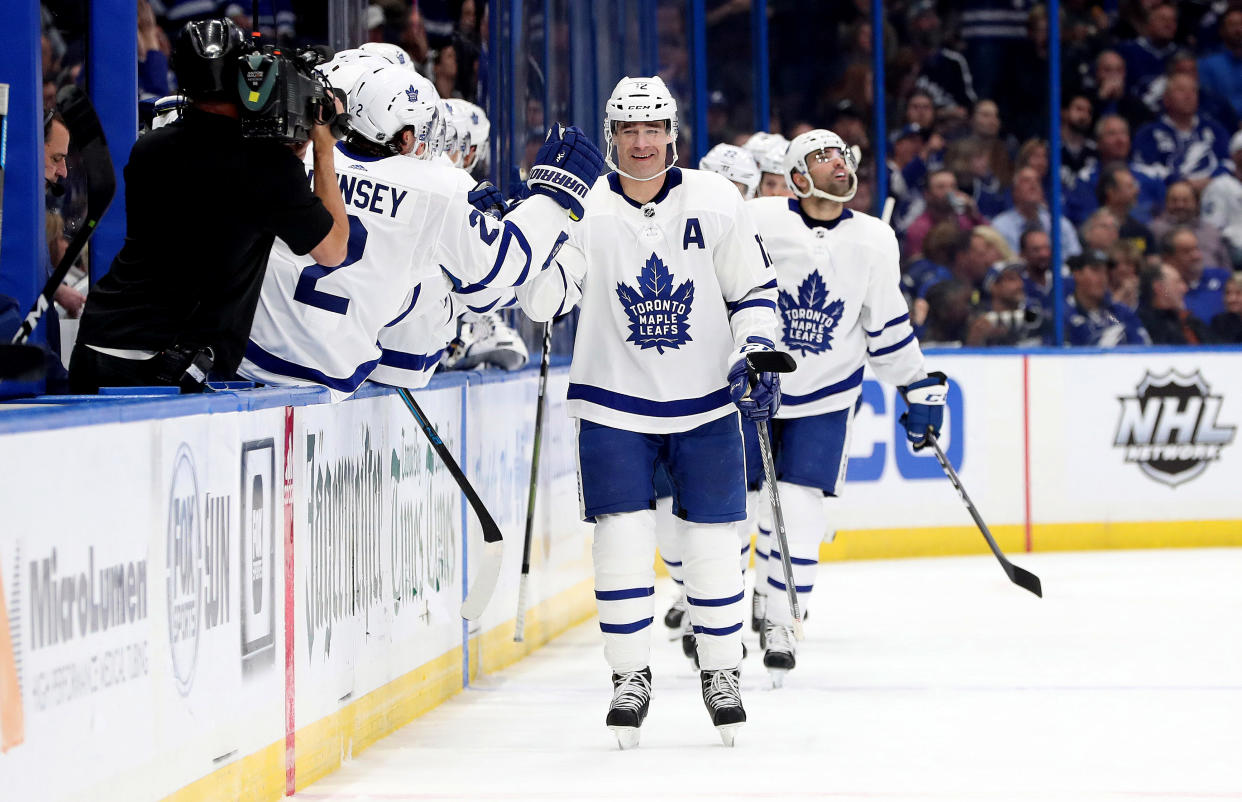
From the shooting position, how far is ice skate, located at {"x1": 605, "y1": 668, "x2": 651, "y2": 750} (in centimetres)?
355

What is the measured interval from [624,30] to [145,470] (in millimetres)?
5568

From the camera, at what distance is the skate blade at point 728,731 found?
356cm

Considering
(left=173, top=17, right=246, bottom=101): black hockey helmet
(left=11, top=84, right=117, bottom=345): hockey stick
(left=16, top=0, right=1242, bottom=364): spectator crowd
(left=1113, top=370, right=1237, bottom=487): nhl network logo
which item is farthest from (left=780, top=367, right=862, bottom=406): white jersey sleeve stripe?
(left=16, top=0, right=1242, bottom=364): spectator crowd

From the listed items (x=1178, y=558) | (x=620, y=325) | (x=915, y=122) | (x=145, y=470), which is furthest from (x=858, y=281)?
(x=915, y=122)

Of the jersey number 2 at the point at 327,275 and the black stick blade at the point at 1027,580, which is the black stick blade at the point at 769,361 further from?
the black stick blade at the point at 1027,580

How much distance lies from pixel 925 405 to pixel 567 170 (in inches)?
67.3

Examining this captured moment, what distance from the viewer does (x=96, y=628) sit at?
7.72 feet

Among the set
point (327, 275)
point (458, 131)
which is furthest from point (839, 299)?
point (327, 275)

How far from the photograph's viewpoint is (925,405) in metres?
4.84

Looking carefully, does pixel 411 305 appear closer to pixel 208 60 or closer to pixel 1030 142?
pixel 208 60

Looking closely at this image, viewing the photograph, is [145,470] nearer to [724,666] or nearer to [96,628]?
[96,628]

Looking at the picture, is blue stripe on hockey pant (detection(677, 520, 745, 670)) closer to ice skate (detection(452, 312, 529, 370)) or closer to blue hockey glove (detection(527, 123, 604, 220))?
blue hockey glove (detection(527, 123, 604, 220))

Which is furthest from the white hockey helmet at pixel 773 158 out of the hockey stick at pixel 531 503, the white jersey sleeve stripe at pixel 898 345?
the hockey stick at pixel 531 503

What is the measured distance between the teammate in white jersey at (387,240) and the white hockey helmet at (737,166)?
2.15m
